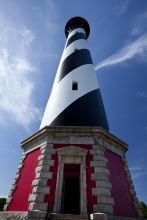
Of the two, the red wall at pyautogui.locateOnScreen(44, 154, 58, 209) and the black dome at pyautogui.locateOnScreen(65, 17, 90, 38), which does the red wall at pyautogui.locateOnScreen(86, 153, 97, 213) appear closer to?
the red wall at pyautogui.locateOnScreen(44, 154, 58, 209)

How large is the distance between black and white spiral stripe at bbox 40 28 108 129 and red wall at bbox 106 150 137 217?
1.56 m

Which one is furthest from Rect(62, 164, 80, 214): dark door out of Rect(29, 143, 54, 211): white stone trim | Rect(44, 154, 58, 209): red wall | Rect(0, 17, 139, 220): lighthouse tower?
Rect(29, 143, 54, 211): white stone trim

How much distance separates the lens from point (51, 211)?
5.33m

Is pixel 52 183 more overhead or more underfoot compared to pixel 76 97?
more underfoot

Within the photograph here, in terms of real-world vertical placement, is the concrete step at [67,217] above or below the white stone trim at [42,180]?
below

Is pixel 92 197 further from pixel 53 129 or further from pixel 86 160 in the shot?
pixel 53 129

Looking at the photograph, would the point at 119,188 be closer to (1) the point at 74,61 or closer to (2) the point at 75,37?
(1) the point at 74,61

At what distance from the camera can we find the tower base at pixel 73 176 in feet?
18.0

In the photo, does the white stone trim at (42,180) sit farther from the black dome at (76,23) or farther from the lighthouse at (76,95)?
the black dome at (76,23)

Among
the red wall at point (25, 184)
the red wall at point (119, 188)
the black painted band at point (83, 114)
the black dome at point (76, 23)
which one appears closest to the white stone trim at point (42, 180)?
the red wall at point (25, 184)

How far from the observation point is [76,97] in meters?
8.16

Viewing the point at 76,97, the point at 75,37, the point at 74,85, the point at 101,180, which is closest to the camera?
the point at 101,180

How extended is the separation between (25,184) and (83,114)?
3442mm

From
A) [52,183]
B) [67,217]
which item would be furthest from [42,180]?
[67,217]
